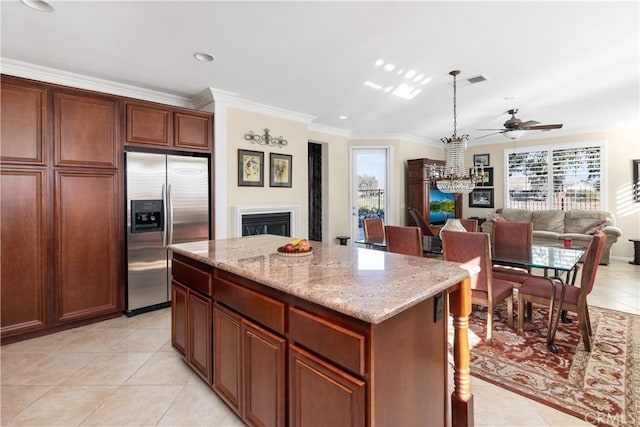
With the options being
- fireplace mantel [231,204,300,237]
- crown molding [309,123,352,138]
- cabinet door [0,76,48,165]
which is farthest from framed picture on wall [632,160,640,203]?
cabinet door [0,76,48,165]

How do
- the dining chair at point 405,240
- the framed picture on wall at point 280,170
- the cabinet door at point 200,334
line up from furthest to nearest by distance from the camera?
the framed picture on wall at point 280,170
the dining chair at point 405,240
the cabinet door at point 200,334

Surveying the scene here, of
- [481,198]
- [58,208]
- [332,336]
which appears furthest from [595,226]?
[58,208]

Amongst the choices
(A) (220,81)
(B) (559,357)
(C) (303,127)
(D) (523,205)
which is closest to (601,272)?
(D) (523,205)

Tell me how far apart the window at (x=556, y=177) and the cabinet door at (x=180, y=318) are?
7627 millimetres

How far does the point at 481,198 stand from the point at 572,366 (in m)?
6.24

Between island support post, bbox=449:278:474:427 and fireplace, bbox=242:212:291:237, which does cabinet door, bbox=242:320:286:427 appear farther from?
fireplace, bbox=242:212:291:237

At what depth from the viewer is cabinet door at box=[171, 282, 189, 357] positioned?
2.20 metres

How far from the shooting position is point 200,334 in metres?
2.02

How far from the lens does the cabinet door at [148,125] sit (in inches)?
128

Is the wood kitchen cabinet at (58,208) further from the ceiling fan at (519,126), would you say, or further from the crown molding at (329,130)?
the ceiling fan at (519,126)

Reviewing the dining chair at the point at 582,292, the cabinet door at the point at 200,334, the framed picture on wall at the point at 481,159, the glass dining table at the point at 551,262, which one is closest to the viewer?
the cabinet door at the point at 200,334

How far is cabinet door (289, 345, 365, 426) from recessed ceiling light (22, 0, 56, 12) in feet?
9.28

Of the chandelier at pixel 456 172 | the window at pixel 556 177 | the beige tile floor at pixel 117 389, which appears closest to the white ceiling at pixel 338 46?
the chandelier at pixel 456 172

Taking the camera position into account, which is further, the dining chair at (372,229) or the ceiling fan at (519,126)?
the dining chair at (372,229)
